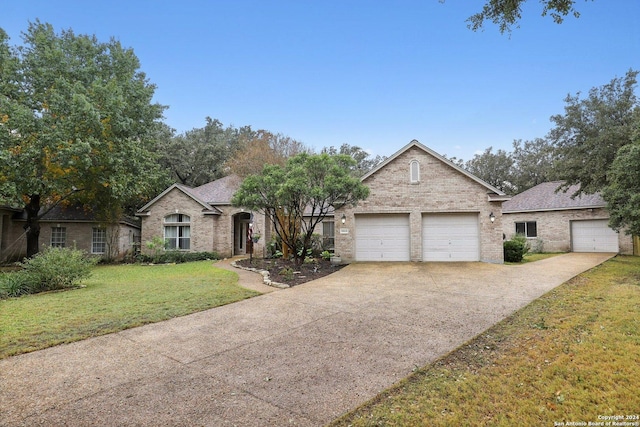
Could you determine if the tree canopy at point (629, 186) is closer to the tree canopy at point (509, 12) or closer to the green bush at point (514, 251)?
the green bush at point (514, 251)

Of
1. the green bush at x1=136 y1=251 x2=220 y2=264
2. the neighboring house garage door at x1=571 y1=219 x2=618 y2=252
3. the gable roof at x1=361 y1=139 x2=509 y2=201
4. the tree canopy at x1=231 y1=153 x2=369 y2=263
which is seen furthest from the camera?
the neighboring house garage door at x1=571 y1=219 x2=618 y2=252

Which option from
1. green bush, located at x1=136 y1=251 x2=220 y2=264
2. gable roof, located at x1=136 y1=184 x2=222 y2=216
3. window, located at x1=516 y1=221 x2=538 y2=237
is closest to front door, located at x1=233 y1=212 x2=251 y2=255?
gable roof, located at x1=136 y1=184 x2=222 y2=216

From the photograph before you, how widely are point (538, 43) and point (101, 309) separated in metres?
13.9

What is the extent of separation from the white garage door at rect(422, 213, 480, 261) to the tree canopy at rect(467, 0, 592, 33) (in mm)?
11004

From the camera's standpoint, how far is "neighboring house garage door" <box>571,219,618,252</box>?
2019cm

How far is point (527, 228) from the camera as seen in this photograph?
76.3 ft

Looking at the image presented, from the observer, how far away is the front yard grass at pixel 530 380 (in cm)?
316

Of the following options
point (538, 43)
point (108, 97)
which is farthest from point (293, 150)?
point (538, 43)

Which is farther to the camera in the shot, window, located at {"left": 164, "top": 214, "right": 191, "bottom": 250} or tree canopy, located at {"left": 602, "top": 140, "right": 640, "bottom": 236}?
window, located at {"left": 164, "top": 214, "right": 191, "bottom": 250}

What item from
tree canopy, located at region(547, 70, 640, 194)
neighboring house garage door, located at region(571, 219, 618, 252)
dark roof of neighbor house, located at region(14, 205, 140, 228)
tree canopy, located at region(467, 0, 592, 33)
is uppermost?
tree canopy, located at region(547, 70, 640, 194)

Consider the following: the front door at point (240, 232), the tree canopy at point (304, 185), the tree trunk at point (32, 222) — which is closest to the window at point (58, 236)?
the tree trunk at point (32, 222)

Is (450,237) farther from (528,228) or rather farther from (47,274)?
(47,274)

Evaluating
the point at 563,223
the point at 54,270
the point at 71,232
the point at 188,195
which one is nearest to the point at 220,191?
the point at 188,195

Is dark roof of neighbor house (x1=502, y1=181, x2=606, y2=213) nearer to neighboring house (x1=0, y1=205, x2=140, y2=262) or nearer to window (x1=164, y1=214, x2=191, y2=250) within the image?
window (x1=164, y1=214, x2=191, y2=250)
